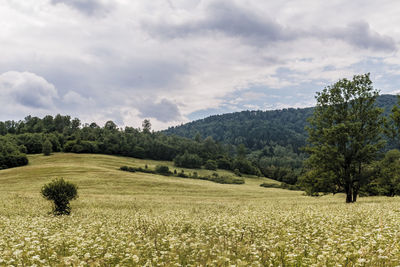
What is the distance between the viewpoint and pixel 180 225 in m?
13.5

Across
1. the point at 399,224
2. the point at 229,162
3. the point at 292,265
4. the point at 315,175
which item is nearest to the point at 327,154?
the point at 315,175

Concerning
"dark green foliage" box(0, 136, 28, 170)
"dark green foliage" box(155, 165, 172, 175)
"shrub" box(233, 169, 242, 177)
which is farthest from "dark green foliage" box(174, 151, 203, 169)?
"dark green foliage" box(0, 136, 28, 170)

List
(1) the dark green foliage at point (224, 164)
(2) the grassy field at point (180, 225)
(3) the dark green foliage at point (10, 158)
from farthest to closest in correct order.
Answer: (1) the dark green foliage at point (224, 164), (3) the dark green foliage at point (10, 158), (2) the grassy field at point (180, 225)

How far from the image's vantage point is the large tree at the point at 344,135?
3006 centimetres

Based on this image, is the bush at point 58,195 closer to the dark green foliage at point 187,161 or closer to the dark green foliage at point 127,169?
the dark green foliage at point 127,169

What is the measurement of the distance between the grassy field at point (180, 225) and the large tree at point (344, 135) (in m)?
3.26

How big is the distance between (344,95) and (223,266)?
3115cm

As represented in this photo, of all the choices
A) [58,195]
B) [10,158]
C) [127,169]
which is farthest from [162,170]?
[58,195]

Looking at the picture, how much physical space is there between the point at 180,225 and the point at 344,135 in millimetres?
23480

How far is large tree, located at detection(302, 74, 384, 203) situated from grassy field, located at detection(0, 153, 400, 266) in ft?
10.7

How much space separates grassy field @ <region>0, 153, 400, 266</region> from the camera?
651 centimetres

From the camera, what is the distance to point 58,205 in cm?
2903

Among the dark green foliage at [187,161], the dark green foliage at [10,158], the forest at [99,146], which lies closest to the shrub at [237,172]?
the forest at [99,146]

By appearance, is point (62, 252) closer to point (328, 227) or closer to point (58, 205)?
point (328, 227)
